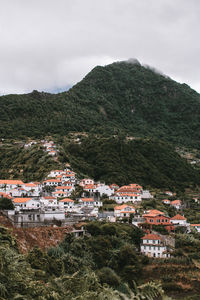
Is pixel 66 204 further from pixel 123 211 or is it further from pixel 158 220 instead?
pixel 158 220

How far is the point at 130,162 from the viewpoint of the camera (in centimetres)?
11006

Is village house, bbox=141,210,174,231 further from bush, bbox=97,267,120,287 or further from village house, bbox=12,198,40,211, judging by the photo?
bush, bbox=97,267,120,287

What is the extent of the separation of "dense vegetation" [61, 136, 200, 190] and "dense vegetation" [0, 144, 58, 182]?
21.5 ft

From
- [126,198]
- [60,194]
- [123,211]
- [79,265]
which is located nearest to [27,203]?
[123,211]

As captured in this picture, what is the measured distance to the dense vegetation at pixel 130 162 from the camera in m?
95.7

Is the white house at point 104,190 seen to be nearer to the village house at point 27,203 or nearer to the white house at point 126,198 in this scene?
the white house at point 126,198

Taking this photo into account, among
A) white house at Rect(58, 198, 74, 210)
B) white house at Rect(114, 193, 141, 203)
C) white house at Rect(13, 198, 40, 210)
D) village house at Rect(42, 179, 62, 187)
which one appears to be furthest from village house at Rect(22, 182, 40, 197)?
white house at Rect(114, 193, 141, 203)

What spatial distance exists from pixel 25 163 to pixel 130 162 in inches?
1315

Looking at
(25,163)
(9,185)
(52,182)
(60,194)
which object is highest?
(25,163)

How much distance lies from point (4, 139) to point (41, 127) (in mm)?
22278

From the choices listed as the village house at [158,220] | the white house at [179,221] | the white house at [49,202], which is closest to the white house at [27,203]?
the white house at [49,202]

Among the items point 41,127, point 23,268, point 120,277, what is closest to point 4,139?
point 41,127

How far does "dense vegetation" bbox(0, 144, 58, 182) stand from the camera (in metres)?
83.5

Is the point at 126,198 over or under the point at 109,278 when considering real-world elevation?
over
